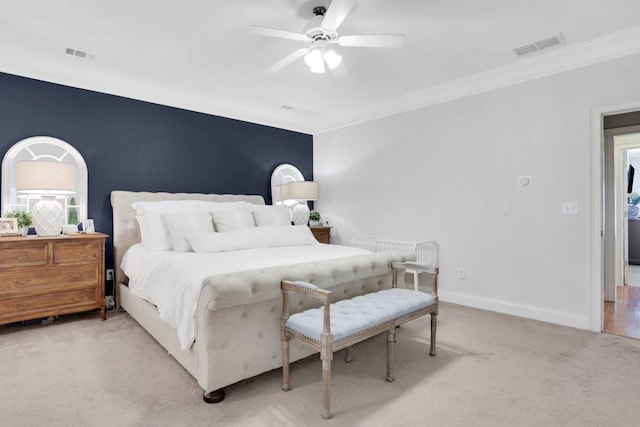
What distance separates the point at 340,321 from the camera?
2008mm

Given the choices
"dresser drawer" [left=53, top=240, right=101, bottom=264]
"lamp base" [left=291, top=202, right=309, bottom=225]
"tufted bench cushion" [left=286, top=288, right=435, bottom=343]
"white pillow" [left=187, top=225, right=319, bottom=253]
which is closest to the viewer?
"tufted bench cushion" [left=286, top=288, right=435, bottom=343]

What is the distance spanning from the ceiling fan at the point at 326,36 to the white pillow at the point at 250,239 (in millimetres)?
1527

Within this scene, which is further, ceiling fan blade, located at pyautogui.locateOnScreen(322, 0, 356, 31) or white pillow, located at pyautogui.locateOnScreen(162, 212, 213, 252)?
white pillow, located at pyautogui.locateOnScreen(162, 212, 213, 252)

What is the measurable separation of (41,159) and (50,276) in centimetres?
122

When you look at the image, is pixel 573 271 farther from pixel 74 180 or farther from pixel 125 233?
pixel 74 180

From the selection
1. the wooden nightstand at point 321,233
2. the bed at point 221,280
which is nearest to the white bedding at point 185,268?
the bed at point 221,280

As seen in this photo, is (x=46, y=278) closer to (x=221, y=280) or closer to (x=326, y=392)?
(x=221, y=280)

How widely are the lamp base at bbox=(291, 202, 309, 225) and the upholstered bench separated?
3168mm

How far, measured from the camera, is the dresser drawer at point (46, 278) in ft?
9.65

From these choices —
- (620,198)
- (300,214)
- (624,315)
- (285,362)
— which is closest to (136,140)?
(300,214)

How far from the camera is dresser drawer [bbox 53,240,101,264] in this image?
3.17 metres

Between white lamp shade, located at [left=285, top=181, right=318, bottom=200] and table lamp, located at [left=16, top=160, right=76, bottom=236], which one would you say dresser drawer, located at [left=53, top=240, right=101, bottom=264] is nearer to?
table lamp, located at [left=16, top=160, right=76, bottom=236]

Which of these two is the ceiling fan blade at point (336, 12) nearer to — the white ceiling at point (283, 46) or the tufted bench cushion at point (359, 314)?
the white ceiling at point (283, 46)

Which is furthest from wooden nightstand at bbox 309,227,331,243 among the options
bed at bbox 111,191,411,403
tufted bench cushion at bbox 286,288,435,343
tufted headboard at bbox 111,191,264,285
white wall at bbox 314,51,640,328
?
tufted bench cushion at bbox 286,288,435,343
